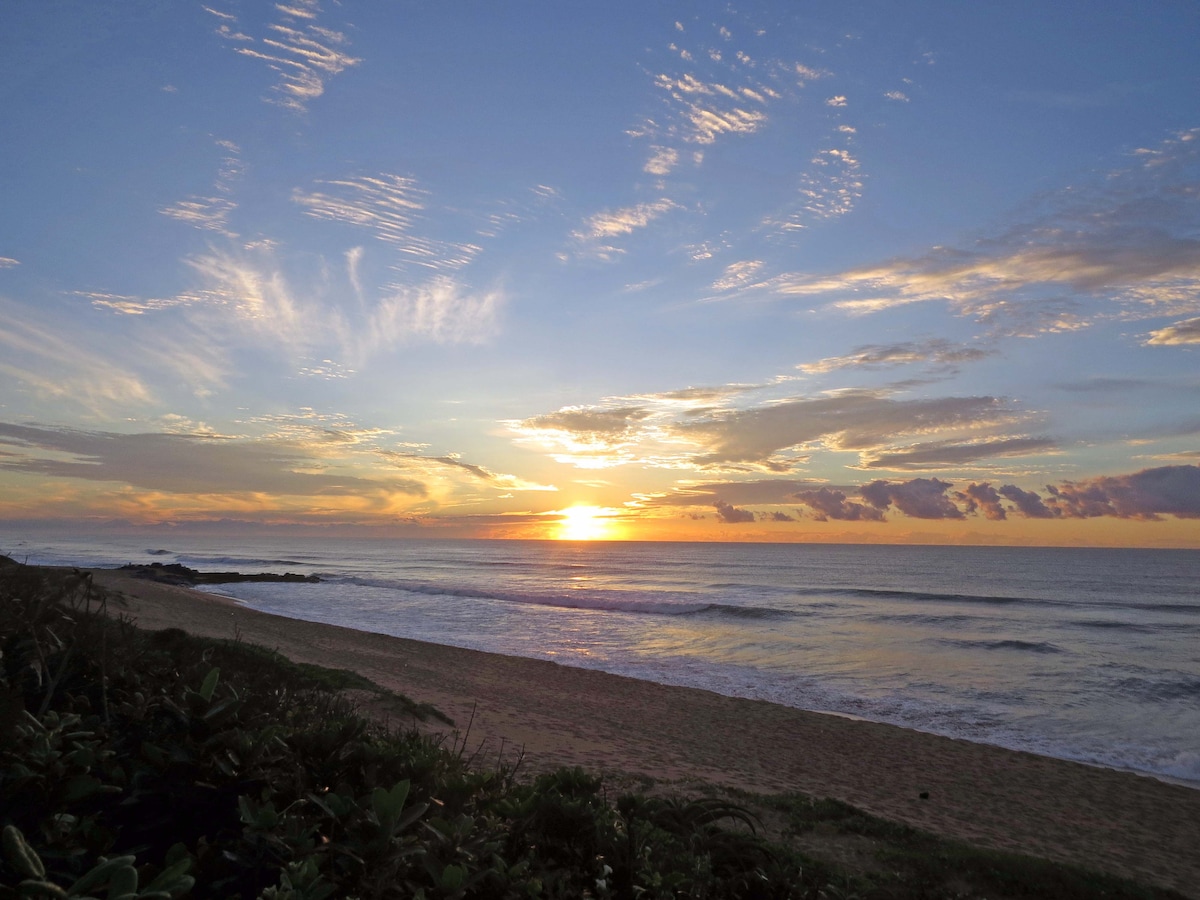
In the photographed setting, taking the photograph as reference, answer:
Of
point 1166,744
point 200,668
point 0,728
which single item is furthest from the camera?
point 1166,744

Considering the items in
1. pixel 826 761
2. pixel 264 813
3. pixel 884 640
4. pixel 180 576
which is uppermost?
pixel 264 813

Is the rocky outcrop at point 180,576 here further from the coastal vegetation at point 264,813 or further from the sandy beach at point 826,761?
the coastal vegetation at point 264,813

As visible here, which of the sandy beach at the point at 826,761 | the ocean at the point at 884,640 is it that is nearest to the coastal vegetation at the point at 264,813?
the sandy beach at the point at 826,761

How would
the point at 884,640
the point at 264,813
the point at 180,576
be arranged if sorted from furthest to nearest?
the point at 180,576, the point at 884,640, the point at 264,813

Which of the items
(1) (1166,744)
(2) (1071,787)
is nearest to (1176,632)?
(1) (1166,744)

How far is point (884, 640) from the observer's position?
29594mm

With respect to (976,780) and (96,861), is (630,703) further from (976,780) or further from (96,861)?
(96,861)

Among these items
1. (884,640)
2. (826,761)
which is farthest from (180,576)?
(826,761)

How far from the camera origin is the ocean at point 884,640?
16812 mm

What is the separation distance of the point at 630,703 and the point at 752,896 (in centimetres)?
1410

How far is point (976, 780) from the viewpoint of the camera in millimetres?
11664

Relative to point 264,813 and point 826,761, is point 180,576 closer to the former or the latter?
point 826,761

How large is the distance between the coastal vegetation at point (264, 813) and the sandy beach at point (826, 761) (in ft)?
11.8

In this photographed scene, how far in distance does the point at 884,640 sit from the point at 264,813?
3139 cm
